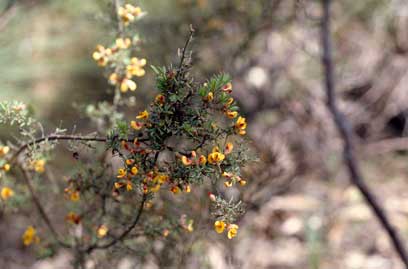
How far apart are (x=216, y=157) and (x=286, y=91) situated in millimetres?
2507

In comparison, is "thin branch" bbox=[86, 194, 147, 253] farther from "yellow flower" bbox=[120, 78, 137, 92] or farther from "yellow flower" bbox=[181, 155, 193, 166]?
"yellow flower" bbox=[120, 78, 137, 92]

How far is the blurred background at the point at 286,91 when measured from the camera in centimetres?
275

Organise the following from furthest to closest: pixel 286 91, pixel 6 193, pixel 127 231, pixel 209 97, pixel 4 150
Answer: pixel 286 91 < pixel 6 193 < pixel 127 231 < pixel 4 150 < pixel 209 97

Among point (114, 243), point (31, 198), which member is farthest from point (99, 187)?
point (31, 198)

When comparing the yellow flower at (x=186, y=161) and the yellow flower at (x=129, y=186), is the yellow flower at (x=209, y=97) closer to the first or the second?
the yellow flower at (x=186, y=161)

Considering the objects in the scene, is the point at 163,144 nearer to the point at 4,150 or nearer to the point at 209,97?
the point at 209,97

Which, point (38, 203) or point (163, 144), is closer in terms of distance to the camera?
point (163, 144)

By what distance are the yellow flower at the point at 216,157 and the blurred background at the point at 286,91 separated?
1.40m

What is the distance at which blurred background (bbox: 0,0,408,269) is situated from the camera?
275 centimetres

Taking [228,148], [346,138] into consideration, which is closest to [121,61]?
[228,148]

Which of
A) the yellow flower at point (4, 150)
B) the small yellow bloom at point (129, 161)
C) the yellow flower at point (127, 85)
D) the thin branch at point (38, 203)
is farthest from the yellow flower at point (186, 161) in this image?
the thin branch at point (38, 203)

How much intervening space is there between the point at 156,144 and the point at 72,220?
0.60 meters

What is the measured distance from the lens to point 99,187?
1423 mm

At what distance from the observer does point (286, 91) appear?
3.48 m
